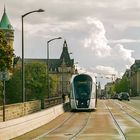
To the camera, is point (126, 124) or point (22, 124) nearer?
point (22, 124)

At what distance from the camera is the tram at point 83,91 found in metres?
60.6

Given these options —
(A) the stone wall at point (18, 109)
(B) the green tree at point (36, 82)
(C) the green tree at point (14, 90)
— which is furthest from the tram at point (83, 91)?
(B) the green tree at point (36, 82)

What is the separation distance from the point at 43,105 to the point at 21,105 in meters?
15.0

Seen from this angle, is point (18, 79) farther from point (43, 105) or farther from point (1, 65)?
point (1, 65)

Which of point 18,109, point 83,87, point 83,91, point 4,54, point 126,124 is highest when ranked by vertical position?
point 4,54

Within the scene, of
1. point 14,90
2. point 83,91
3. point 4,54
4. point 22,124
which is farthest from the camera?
point 14,90

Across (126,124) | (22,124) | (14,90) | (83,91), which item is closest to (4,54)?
(22,124)

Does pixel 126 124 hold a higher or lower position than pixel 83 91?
lower

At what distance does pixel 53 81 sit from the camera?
168000mm

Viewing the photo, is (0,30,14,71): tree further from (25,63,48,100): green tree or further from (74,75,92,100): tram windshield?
(25,63,48,100): green tree

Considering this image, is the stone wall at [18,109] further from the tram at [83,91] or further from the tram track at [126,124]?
the tram at [83,91]

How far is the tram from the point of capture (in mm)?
60562

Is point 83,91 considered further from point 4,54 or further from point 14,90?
point 14,90

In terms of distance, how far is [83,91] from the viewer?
→ 60.8 metres
